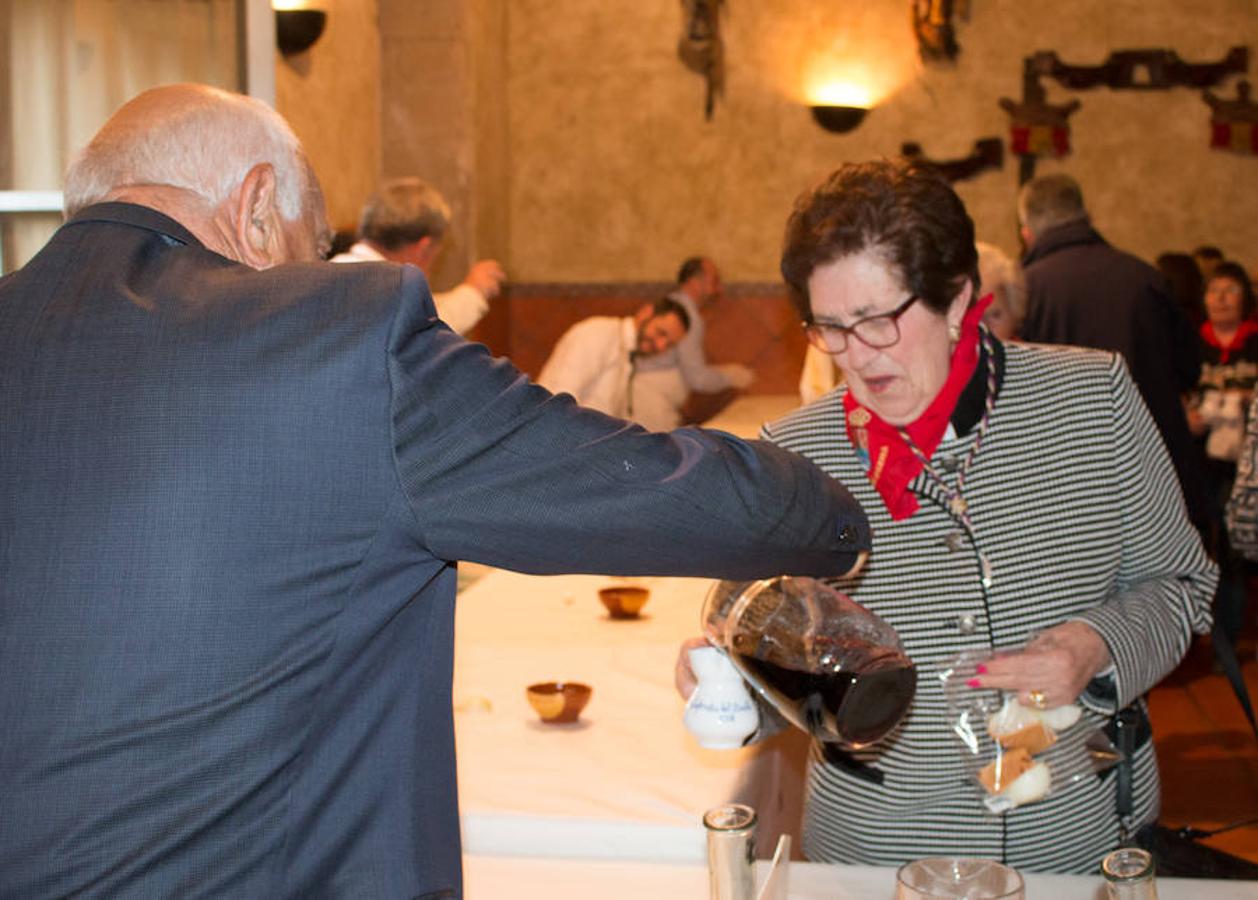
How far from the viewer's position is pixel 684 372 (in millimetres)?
7871

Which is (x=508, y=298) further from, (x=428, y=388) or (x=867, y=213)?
(x=428, y=388)

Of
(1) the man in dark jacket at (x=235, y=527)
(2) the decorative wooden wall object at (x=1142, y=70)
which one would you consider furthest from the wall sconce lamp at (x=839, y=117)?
(1) the man in dark jacket at (x=235, y=527)

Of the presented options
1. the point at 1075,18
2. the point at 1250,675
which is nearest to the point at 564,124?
the point at 1075,18

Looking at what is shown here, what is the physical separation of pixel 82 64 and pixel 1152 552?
1852mm

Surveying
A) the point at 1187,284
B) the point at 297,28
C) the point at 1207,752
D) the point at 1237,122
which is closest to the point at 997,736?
the point at 1207,752

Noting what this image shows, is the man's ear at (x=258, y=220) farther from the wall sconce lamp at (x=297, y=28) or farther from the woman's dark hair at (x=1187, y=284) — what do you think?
the woman's dark hair at (x=1187, y=284)

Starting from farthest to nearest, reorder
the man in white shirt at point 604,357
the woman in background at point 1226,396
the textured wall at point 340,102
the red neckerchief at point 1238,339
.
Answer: the man in white shirt at point 604,357 < the red neckerchief at point 1238,339 < the textured wall at point 340,102 < the woman in background at point 1226,396

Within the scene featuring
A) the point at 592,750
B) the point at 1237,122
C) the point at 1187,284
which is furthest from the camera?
the point at 1237,122

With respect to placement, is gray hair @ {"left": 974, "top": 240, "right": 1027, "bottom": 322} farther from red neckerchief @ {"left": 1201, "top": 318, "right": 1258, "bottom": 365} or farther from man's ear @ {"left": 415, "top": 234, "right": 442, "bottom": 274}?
red neckerchief @ {"left": 1201, "top": 318, "right": 1258, "bottom": 365}

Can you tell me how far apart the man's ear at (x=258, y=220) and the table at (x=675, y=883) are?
77 cm

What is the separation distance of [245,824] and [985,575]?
3.64 ft

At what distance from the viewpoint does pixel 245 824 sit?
3.31 ft

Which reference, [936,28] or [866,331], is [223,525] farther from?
[936,28]

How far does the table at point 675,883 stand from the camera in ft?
4.93
